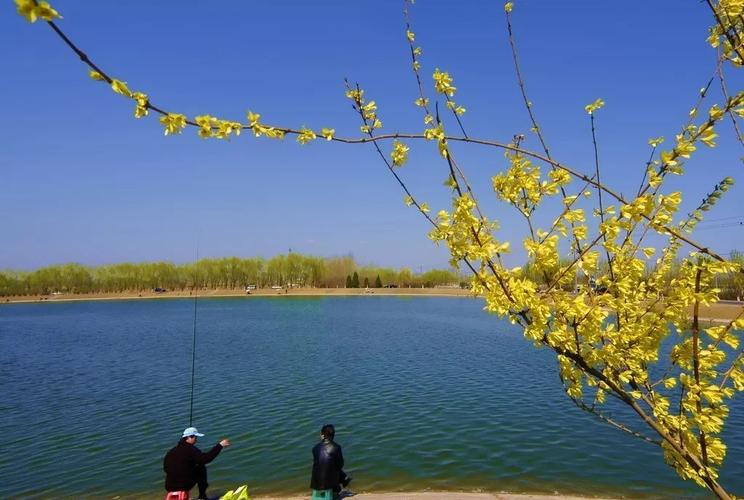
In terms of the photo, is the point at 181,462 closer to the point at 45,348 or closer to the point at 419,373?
the point at 419,373

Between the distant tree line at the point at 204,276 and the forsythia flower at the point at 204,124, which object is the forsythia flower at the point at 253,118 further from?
the distant tree line at the point at 204,276

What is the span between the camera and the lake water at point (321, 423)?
34.7ft

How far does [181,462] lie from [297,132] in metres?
6.55

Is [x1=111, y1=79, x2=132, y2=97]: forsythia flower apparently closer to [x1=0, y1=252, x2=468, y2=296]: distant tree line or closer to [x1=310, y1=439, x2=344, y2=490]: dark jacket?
[x1=310, y1=439, x2=344, y2=490]: dark jacket

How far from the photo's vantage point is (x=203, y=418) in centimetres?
1497

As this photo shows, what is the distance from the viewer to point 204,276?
126875 mm

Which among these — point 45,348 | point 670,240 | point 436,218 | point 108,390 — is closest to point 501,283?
point 436,218

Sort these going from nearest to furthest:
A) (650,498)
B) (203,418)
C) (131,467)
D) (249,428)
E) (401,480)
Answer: (650,498) → (401,480) → (131,467) → (249,428) → (203,418)

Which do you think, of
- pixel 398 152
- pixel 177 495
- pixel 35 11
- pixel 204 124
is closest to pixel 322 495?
pixel 177 495

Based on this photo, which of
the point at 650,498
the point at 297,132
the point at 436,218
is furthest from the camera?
the point at 650,498

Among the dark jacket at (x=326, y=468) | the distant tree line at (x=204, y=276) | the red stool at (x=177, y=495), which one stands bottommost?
the red stool at (x=177, y=495)

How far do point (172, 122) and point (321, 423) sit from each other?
1330 cm

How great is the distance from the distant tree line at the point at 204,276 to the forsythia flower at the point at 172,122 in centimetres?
12400

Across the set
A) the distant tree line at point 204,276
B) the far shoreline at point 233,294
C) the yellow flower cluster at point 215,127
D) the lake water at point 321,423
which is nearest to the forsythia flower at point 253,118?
the yellow flower cluster at point 215,127
